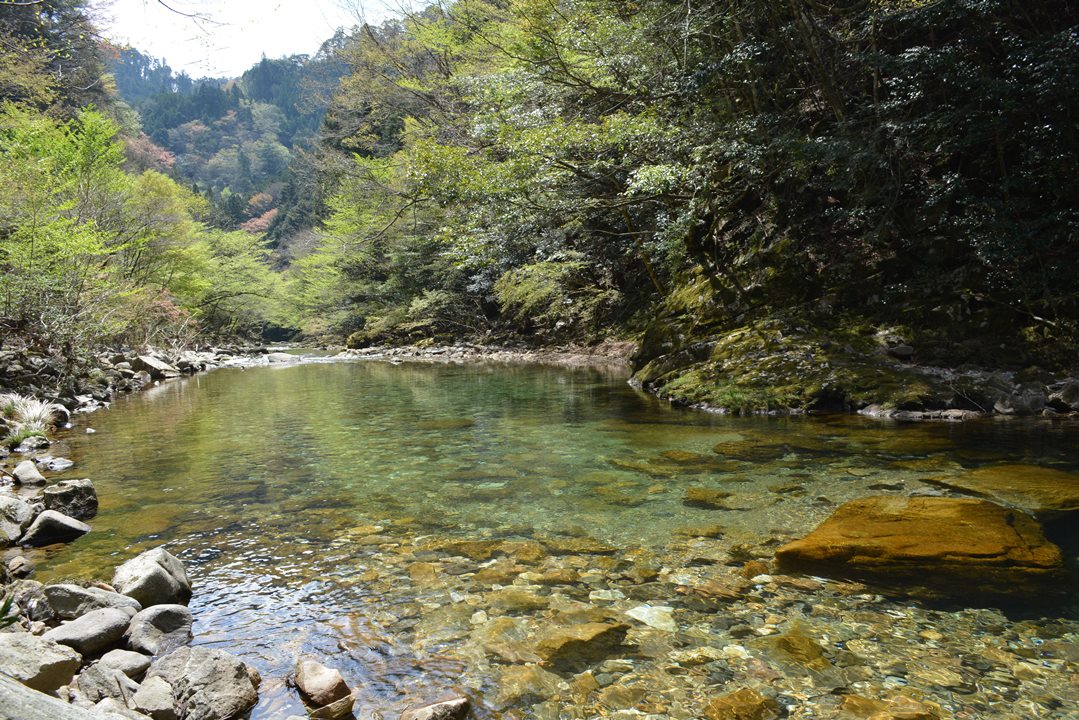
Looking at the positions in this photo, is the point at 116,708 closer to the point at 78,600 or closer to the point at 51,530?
the point at 78,600

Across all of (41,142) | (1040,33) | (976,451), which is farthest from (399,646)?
(41,142)

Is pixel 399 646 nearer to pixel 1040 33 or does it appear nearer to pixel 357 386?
pixel 1040 33

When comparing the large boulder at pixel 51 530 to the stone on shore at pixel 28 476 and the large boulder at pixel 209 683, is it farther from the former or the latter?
the large boulder at pixel 209 683

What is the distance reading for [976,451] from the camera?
5.46 meters

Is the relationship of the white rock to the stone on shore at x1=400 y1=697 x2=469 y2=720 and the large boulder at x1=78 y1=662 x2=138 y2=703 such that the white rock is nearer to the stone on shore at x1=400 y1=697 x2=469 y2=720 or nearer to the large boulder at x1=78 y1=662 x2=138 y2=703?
the stone on shore at x1=400 y1=697 x2=469 y2=720

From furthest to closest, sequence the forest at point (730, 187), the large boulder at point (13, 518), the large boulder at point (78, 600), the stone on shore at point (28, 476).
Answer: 1. the forest at point (730, 187)
2. the stone on shore at point (28, 476)
3. the large boulder at point (13, 518)
4. the large boulder at point (78, 600)

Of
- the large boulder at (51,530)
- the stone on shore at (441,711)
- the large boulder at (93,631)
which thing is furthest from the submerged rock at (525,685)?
the large boulder at (51,530)

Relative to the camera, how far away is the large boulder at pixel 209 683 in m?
2.17

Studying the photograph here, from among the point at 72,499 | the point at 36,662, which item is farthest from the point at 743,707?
the point at 72,499

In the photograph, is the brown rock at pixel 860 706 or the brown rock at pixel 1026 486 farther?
the brown rock at pixel 1026 486

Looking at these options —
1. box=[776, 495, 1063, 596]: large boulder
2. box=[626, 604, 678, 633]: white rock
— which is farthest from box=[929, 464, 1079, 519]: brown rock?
box=[626, 604, 678, 633]: white rock

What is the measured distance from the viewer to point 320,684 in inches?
91.4

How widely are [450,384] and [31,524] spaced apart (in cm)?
926

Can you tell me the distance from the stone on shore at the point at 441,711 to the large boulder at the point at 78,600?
1584 millimetres
